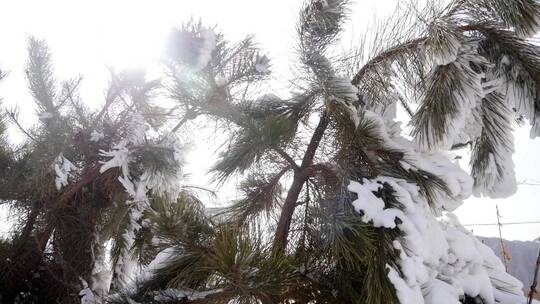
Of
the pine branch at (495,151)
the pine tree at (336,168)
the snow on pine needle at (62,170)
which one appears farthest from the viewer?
the snow on pine needle at (62,170)

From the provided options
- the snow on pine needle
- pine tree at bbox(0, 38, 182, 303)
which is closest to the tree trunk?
pine tree at bbox(0, 38, 182, 303)

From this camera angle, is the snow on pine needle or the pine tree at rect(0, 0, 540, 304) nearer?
the pine tree at rect(0, 0, 540, 304)

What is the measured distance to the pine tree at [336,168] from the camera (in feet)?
5.02

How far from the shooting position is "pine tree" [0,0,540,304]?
153 cm

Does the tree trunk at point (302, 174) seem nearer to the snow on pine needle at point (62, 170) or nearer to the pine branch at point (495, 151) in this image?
the pine branch at point (495, 151)

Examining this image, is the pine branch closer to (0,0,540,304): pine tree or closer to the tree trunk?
(0,0,540,304): pine tree

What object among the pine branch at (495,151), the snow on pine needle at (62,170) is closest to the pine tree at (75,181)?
the snow on pine needle at (62,170)

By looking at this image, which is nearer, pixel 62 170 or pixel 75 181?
pixel 62 170

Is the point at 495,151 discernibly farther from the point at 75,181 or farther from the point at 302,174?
the point at 75,181

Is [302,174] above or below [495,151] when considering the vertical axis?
below

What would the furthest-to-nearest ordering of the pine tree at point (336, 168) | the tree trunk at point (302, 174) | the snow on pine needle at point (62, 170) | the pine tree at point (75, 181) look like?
1. the snow on pine needle at point (62, 170)
2. the pine tree at point (75, 181)
3. the tree trunk at point (302, 174)
4. the pine tree at point (336, 168)

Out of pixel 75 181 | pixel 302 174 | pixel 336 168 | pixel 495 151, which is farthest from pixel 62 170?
pixel 495 151

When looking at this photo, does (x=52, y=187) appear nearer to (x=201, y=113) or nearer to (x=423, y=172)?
(x=201, y=113)

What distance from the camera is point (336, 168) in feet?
6.23
